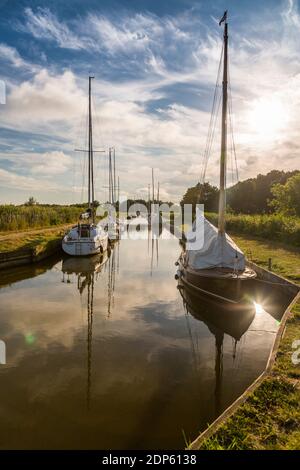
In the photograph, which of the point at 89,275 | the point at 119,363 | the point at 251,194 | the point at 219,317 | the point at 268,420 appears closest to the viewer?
the point at 268,420

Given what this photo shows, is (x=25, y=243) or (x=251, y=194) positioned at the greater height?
(x=251, y=194)

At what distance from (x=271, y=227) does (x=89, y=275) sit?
17.4m

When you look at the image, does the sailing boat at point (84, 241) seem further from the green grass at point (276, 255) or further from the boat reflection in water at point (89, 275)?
the green grass at point (276, 255)

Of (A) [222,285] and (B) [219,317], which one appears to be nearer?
(B) [219,317]

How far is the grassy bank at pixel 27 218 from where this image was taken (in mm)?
32750

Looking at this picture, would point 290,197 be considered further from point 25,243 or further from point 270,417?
point 270,417

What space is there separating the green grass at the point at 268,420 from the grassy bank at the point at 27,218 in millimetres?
29961

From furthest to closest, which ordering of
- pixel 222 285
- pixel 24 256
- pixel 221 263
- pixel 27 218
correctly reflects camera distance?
1. pixel 27 218
2. pixel 24 256
3. pixel 221 263
4. pixel 222 285

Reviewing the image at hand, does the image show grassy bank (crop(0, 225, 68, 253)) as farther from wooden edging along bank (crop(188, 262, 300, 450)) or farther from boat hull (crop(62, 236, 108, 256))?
wooden edging along bank (crop(188, 262, 300, 450))

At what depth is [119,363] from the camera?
932cm

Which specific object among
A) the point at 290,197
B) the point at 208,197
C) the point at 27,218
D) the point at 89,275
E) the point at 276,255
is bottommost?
the point at 89,275

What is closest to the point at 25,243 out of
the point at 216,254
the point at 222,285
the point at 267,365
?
the point at 216,254

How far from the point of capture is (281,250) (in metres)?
24.5
